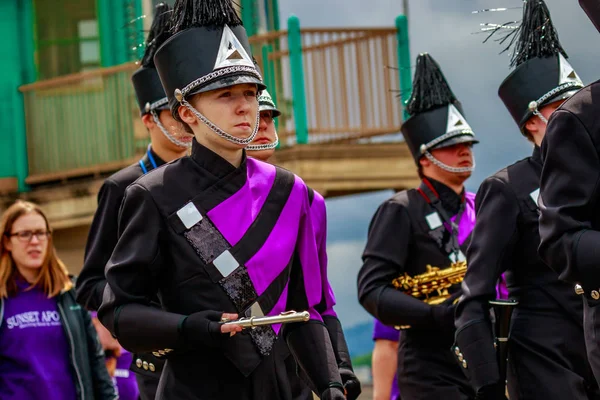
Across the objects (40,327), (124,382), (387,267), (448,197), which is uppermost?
(448,197)

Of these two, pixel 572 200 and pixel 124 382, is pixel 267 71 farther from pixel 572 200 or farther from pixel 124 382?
pixel 572 200

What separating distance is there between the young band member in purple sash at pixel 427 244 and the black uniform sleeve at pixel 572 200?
2771 millimetres

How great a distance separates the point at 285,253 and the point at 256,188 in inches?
10.3

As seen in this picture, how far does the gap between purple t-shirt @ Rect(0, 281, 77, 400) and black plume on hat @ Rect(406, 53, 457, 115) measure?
2.39m

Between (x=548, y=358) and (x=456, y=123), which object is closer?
(x=548, y=358)

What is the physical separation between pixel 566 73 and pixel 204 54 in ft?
6.88

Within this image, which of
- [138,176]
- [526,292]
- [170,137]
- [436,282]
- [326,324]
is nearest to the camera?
[326,324]

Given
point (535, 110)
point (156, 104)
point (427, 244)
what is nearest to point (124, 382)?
point (427, 244)

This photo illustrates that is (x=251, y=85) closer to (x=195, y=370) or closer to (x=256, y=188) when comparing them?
(x=256, y=188)

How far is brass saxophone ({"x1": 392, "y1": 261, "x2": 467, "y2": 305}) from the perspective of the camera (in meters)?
7.97

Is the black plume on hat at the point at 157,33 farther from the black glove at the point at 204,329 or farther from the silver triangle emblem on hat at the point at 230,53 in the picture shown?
the black glove at the point at 204,329

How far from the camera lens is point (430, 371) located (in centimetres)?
782

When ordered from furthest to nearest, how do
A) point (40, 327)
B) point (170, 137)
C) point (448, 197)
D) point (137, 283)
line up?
point (40, 327) < point (448, 197) < point (170, 137) < point (137, 283)

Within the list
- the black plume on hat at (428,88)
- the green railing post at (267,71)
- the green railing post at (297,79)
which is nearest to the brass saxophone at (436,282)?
the black plume on hat at (428,88)
